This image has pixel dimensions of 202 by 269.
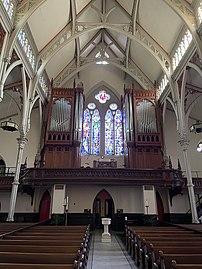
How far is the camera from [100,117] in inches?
858

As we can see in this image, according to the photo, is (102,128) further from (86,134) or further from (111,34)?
(111,34)

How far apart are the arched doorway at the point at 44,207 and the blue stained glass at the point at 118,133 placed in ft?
23.8

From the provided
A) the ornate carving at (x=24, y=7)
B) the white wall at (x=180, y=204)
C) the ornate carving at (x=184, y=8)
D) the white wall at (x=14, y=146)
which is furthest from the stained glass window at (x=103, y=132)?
the ornate carving at (x=24, y=7)

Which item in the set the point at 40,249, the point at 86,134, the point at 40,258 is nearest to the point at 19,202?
the point at 86,134

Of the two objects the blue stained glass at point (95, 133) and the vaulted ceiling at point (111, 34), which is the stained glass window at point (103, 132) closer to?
the blue stained glass at point (95, 133)

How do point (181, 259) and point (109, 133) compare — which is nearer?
point (181, 259)

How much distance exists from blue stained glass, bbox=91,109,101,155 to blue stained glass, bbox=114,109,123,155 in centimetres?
169

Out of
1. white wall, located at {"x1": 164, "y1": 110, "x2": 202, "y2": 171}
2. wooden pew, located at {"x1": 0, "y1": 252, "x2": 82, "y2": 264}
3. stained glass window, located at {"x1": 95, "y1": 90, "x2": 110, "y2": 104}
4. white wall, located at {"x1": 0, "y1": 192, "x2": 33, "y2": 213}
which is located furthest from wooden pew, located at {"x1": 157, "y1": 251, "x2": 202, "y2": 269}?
stained glass window, located at {"x1": 95, "y1": 90, "x2": 110, "y2": 104}

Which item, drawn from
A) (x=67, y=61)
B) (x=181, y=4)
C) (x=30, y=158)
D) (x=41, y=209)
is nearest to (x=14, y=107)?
(x=30, y=158)

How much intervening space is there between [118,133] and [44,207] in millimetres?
9347

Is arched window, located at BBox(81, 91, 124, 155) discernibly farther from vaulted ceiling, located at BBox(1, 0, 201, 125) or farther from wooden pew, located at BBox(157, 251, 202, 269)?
wooden pew, located at BBox(157, 251, 202, 269)

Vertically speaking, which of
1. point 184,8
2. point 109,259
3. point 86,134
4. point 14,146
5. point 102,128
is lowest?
point 109,259

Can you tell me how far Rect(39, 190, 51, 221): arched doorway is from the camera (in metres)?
16.5

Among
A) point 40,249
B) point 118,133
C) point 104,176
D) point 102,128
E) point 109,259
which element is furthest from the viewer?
point 102,128
